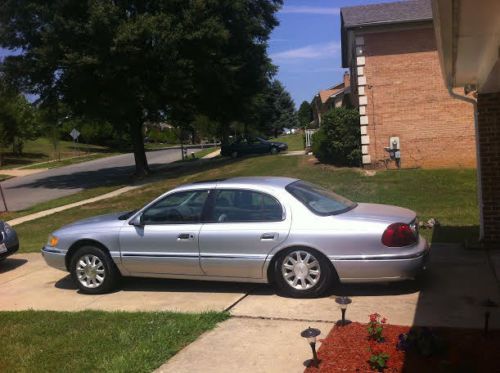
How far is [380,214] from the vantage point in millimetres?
6551

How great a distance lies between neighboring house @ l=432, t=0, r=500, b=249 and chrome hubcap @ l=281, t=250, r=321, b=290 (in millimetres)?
2620

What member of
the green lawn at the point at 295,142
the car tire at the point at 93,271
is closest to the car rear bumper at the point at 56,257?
the car tire at the point at 93,271

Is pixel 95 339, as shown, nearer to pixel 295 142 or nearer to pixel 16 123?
pixel 16 123

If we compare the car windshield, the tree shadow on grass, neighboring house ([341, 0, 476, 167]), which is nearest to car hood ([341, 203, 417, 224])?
the car windshield

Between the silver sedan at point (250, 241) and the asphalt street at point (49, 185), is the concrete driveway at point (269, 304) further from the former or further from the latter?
the asphalt street at point (49, 185)

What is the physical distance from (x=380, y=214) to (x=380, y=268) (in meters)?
0.73

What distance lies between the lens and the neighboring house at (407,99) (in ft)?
60.3

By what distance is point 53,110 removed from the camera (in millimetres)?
28234

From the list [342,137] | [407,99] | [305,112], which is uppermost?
[305,112]

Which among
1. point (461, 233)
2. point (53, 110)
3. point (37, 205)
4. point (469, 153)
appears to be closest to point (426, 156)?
point (469, 153)

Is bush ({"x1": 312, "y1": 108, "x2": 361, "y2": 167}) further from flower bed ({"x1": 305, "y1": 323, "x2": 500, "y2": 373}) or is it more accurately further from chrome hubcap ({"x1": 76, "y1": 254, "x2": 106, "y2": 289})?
flower bed ({"x1": 305, "y1": 323, "x2": 500, "y2": 373})

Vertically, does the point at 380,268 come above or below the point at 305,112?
below

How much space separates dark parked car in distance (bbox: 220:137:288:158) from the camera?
36562mm

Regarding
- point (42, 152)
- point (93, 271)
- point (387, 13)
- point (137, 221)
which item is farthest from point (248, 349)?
point (42, 152)
